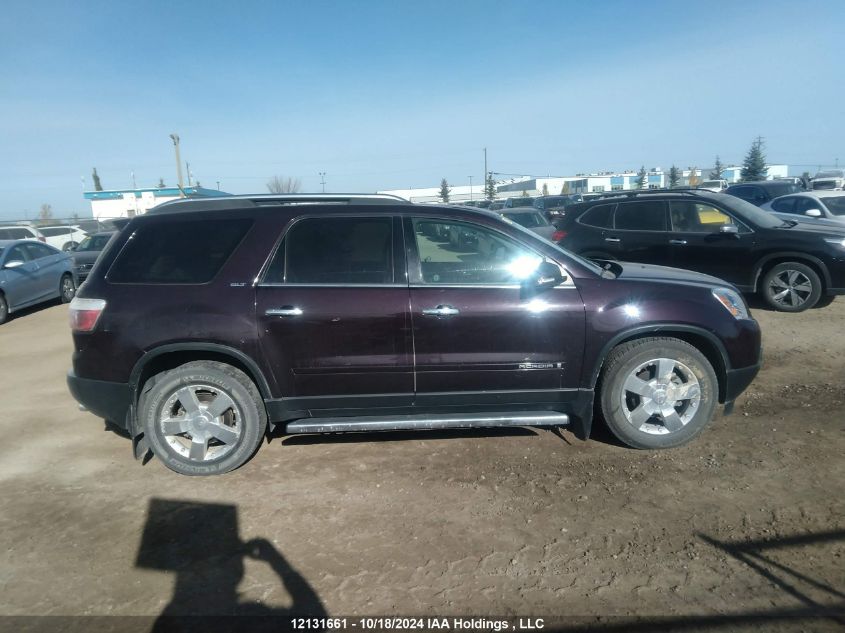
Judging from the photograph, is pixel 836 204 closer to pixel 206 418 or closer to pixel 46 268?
pixel 206 418

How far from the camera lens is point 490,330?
3906mm

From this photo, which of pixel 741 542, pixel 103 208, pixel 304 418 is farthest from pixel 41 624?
pixel 103 208

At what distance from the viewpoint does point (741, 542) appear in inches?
119

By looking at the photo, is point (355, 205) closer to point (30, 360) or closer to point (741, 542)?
point (741, 542)

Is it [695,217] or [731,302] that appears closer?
[731,302]

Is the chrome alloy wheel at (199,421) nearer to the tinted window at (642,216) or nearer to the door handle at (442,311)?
the door handle at (442,311)

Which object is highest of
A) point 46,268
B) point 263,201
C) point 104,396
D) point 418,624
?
point 263,201

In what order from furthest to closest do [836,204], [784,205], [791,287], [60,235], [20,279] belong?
[60,235] → [836,204] → [784,205] → [20,279] → [791,287]

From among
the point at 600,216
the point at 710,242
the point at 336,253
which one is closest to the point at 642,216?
the point at 600,216

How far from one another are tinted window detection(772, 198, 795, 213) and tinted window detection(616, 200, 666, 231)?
24.3 feet

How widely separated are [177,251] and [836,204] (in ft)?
52.9

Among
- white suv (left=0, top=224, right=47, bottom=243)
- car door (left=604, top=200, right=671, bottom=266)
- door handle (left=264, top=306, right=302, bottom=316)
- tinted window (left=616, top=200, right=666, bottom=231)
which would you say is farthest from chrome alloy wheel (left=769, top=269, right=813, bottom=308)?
white suv (left=0, top=224, right=47, bottom=243)

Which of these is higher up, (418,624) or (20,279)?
(20,279)

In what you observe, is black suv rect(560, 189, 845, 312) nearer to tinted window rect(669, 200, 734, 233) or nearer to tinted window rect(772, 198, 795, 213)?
tinted window rect(669, 200, 734, 233)
